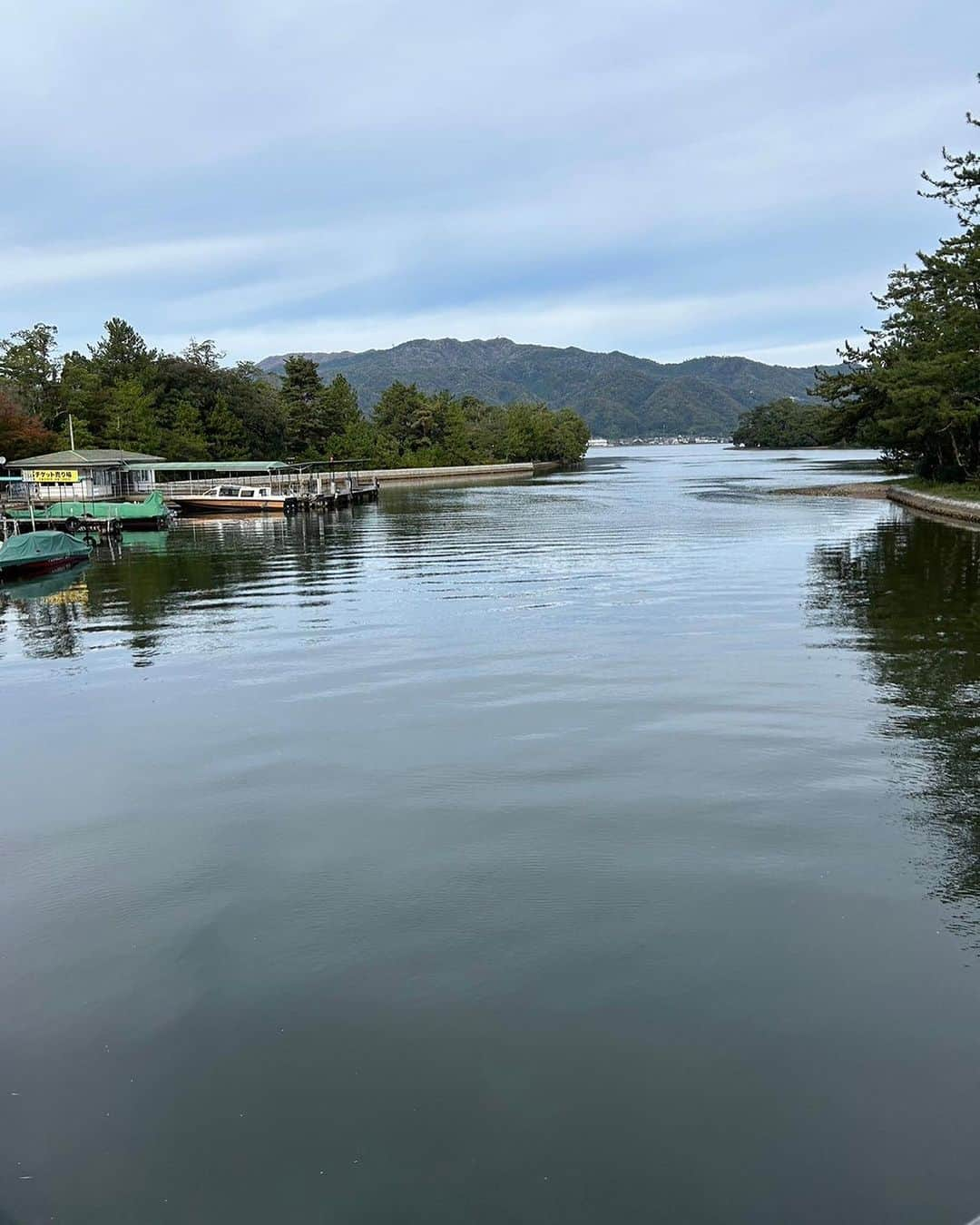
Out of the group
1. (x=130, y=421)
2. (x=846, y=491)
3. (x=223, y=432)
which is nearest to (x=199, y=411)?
(x=223, y=432)

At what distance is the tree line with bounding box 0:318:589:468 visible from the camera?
239 ft

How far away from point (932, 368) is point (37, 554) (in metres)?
34.3

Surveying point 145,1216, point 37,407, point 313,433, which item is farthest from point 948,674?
point 313,433

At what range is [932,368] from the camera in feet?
131

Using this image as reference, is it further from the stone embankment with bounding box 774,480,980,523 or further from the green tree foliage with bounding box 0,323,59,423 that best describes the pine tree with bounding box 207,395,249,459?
the stone embankment with bounding box 774,480,980,523

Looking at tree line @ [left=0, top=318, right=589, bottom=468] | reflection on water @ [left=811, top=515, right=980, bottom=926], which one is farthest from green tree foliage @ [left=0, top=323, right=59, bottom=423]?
reflection on water @ [left=811, top=515, right=980, bottom=926]

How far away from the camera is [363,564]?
30.2 m

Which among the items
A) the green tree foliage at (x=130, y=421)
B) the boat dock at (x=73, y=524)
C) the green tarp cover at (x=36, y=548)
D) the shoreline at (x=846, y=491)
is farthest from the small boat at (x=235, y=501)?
the shoreline at (x=846, y=491)

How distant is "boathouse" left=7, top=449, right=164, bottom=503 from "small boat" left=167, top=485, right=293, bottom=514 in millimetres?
2617

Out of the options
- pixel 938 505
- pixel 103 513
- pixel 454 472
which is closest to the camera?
pixel 938 505

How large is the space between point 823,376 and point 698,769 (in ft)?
177

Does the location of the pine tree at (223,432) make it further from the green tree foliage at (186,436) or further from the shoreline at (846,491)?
the shoreline at (846,491)

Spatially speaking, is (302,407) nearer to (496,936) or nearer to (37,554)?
(37,554)

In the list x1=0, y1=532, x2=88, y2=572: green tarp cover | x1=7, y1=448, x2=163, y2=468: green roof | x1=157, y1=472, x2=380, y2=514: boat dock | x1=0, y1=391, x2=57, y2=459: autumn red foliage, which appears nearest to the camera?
x1=0, y1=532, x2=88, y2=572: green tarp cover
